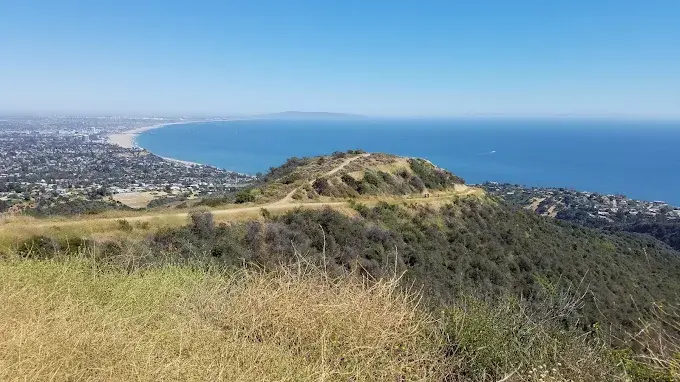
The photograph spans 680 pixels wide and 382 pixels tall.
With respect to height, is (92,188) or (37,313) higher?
(37,313)

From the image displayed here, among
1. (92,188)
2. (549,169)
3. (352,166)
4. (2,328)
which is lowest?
(549,169)

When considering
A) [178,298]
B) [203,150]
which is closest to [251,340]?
[178,298]

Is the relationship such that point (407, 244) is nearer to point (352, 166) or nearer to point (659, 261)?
point (352, 166)

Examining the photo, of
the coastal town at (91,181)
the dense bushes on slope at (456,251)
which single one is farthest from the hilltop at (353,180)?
the coastal town at (91,181)

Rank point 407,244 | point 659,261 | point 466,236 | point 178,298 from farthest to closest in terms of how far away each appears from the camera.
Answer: point 659,261, point 466,236, point 407,244, point 178,298

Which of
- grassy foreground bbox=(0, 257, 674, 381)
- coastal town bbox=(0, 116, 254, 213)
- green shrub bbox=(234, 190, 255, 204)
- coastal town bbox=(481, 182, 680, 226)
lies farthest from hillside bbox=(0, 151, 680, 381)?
coastal town bbox=(481, 182, 680, 226)

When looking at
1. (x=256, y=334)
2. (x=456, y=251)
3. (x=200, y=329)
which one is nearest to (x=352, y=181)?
(x=456, y=251)

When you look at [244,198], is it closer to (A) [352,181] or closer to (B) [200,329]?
(A) [352,181]
